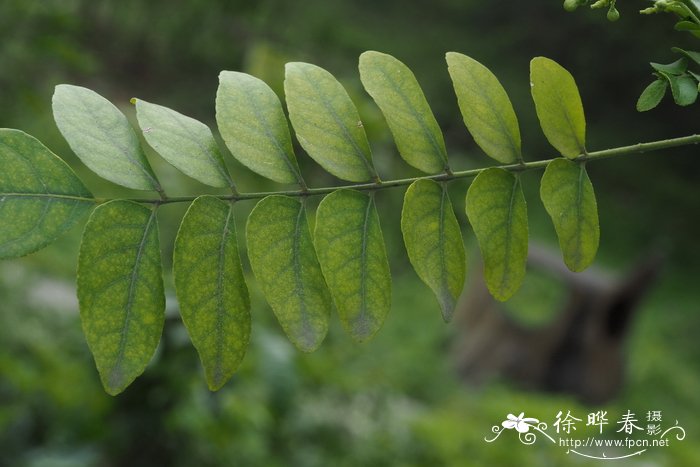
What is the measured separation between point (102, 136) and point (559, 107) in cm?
33

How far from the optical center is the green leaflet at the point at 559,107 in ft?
2.04

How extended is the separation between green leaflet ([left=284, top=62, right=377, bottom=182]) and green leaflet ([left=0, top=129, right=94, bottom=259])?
0.16m

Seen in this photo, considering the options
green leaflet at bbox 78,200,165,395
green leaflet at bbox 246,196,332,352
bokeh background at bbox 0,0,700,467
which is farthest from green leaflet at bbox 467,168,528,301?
bokeh background at bbox 0,0,700,467

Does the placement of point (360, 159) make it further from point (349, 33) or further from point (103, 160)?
point (349, 33)

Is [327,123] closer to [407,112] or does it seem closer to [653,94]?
[407,112]

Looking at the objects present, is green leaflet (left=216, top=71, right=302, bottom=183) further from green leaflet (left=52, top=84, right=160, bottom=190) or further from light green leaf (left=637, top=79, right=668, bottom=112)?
light green leaf (left=637, top=79, right=668, bottom=112)

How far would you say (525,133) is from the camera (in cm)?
738

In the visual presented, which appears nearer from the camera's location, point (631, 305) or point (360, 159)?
point (360, 159)

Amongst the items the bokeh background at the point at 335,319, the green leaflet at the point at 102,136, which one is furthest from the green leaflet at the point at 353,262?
the bokeh background at the point at 335,319

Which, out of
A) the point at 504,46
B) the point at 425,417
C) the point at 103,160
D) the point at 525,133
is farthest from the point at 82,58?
the point at 504,46

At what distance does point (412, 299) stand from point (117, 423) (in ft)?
12.5

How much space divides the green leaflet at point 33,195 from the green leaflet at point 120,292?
23mm

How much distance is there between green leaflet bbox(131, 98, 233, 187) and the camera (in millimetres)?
580

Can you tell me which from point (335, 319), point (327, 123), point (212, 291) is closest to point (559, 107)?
point (327, 123)
